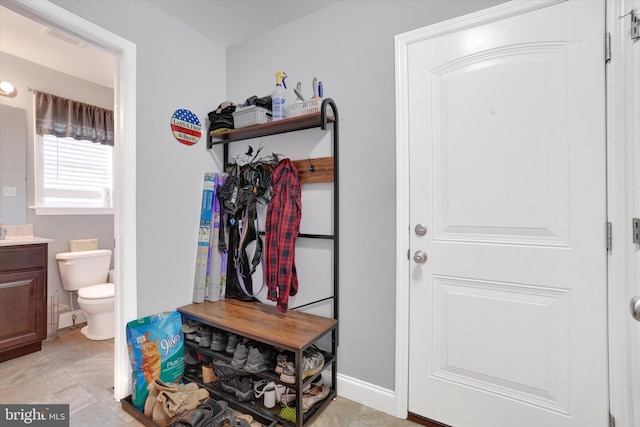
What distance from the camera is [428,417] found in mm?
1503

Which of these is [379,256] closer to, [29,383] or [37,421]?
[37,421]

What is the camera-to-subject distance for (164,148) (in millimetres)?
1915

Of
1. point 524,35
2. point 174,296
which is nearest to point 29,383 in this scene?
point 174,296

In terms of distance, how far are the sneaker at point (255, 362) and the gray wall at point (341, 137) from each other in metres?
0.49

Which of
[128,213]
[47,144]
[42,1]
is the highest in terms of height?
[42,1]

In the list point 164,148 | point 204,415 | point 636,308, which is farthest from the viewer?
point 164,148

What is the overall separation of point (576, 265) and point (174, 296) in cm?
224

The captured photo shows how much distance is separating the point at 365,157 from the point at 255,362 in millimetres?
1308

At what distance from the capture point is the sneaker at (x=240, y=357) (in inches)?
63.7

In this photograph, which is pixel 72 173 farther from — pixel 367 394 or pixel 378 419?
pixel 378 419

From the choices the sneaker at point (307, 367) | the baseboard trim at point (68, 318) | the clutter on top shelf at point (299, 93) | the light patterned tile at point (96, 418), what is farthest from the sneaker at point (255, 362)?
the baseboard trim at point (68, 318)

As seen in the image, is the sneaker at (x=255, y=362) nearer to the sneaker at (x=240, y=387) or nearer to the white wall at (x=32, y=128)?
the sneaker at (x=240, y=387)

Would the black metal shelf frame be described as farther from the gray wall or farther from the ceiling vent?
the ceiling vent

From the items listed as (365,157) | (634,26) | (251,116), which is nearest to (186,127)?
(251,116)
